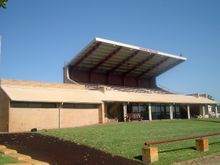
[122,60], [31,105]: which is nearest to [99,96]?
[31,105]

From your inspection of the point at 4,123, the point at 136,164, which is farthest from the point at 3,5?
the point at 4,123

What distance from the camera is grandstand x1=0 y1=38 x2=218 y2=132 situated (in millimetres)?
28000

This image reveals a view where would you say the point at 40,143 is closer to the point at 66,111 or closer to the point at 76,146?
the point at 76,146

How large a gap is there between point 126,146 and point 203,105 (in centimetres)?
4015

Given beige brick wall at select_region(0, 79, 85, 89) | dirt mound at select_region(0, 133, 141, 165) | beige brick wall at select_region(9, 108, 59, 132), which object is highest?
beige brick wall at select_region(0, 79, 85, 89)

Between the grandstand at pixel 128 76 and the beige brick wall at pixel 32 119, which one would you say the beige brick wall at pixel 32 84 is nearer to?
the beige brick wall at pixel 32 119

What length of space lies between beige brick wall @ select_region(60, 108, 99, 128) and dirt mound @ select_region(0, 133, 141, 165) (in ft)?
43.4

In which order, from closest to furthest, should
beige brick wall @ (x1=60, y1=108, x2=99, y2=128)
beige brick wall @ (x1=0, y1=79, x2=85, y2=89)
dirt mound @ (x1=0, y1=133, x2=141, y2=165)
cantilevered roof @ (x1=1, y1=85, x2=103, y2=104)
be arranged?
dirt mound @ (x1=0, y1=133, x2=141, y2=165) → cantilevered roof @ (x1=1, y1=85, x2=103, y2=104) → beige brick wall @ (x1=0, y1=79, x2=85, y2=89) → beige brick wall @ (x1=60, y1=108, x2=99, y2=128)

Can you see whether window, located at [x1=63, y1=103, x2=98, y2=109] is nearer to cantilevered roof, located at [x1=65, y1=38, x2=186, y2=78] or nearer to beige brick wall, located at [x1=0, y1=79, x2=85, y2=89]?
beige brick wall, located at [x1=0, y1=79, x2=85, y2=89]

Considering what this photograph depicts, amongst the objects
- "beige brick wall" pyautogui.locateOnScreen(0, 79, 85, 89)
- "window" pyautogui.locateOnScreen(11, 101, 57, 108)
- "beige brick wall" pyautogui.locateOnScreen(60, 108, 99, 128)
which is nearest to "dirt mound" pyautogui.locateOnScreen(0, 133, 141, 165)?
"window" pyautogui.locateOnScreen(11, 101, 57, 108)

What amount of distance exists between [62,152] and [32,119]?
14.4m

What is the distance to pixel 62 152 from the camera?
14305 millimetres

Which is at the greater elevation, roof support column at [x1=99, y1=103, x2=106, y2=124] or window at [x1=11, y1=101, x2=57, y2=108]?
window at [x1=11, y1=101, x2=57, y2=108]

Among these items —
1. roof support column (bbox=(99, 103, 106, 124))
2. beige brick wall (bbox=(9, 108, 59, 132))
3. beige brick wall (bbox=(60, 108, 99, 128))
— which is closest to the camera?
beige brick wall (bbox=(9, 108, 59, 132))
